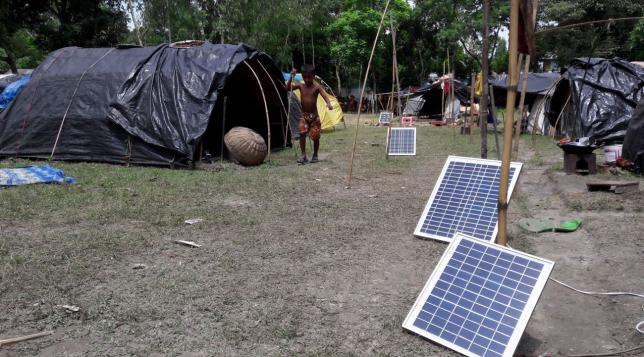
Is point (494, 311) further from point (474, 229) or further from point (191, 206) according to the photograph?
point (191, 206)

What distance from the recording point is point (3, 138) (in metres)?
10.2

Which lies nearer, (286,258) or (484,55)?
(286,258)

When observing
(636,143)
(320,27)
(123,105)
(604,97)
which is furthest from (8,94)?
(320,27)

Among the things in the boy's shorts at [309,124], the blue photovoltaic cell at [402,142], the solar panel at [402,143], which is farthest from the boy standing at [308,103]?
the blue photovoltaic cell at [402,142]

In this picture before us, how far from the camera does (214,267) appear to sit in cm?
434

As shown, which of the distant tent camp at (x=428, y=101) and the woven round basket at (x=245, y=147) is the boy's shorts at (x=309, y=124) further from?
the distant tent camp at (x=428, y=101)

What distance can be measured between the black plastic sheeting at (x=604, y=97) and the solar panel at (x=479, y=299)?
35.3 feet

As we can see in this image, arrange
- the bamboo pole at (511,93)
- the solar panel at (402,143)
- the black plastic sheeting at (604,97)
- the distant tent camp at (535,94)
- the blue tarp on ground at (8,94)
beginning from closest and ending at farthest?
the bamboo pole at (511,93)
the solar panel at (402,143)
the blue tarp on ground at (8,94)
the black plastic sheeting at (604,97)
the distant tent camp at (535,94)

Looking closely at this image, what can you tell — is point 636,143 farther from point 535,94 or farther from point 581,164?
point 535,94

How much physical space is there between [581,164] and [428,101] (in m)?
18.0

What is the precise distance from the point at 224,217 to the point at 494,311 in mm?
3634

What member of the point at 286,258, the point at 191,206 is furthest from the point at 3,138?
the point at 286,258

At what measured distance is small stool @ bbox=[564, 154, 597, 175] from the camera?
8.68 metres

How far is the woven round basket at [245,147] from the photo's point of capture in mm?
9703
